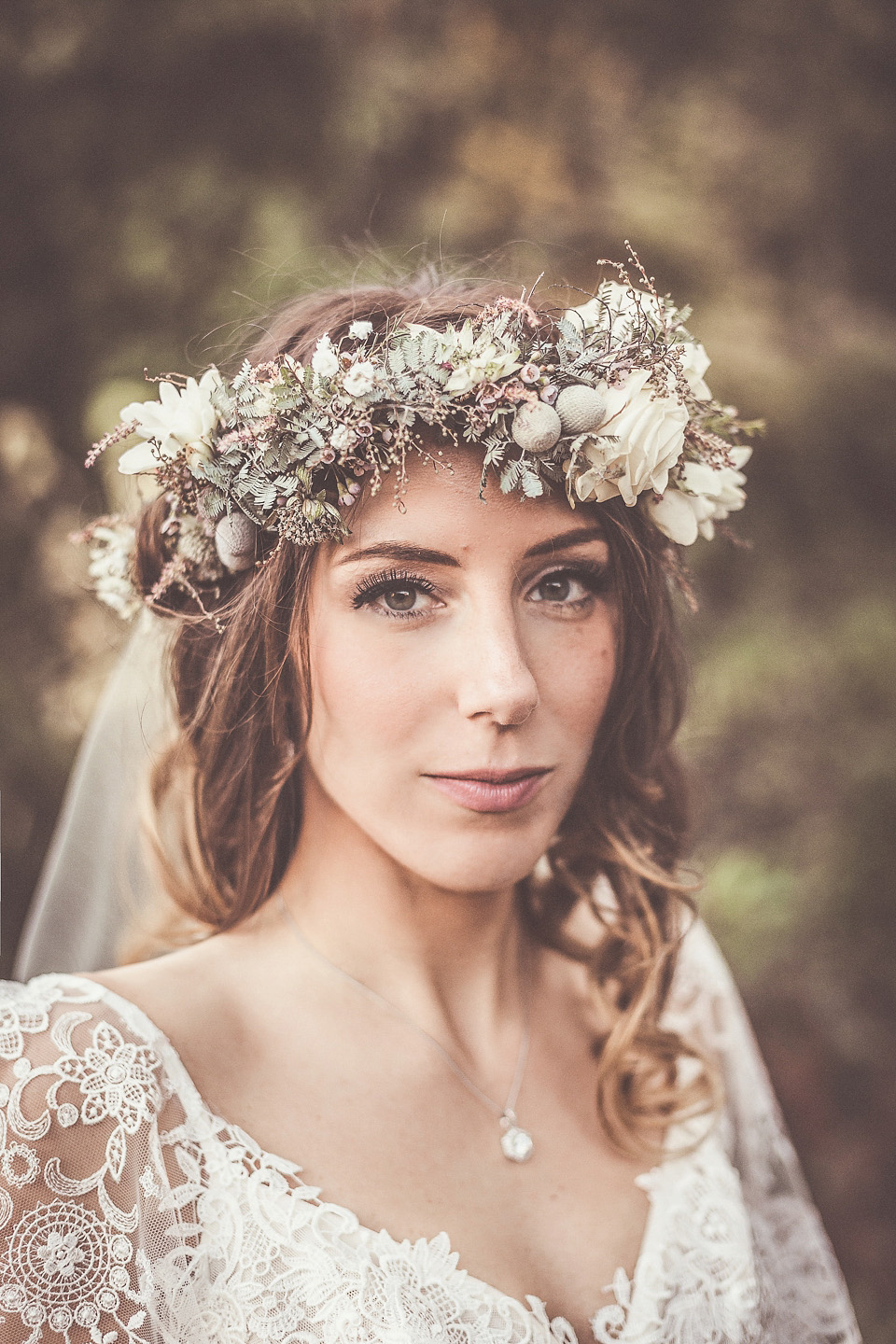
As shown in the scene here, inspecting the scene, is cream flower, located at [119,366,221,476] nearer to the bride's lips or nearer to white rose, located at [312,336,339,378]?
white rose, located at [312,336,339,378]

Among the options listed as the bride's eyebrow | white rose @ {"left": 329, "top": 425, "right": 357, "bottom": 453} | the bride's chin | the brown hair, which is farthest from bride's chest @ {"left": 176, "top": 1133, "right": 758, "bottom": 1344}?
white rose @ {"left": 329, "top": 425, "right": 357, "bottom": 453}

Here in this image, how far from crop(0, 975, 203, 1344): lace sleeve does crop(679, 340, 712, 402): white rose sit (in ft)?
4.40

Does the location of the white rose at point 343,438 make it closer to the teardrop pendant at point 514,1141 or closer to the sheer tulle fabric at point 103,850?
the sheer tulle fabric at point 103,850

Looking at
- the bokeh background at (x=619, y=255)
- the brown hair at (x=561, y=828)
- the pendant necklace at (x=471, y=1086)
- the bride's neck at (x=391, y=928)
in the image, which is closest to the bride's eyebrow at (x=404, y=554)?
the brown hair at (x=561, y=828)

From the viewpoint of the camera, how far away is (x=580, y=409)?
166 centimetres

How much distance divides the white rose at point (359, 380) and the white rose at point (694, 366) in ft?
1.73

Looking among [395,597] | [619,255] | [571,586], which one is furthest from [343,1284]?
[619,255]

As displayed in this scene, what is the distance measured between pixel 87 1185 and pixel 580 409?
129 centimetres

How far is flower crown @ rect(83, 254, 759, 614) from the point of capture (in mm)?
1625

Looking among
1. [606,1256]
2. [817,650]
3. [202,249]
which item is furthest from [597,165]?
[606,1256]

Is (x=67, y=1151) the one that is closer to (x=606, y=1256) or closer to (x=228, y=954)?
(x=228, y=954)

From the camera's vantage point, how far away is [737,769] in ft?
14.9

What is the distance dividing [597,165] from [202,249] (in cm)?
175

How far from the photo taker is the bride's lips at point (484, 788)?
1687 millimetres
